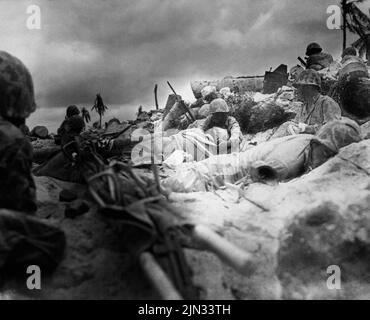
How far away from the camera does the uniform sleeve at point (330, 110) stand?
574 centimetres

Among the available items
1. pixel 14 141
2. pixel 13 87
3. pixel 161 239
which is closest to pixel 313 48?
pixel 13 87

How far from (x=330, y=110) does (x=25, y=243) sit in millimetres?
4918

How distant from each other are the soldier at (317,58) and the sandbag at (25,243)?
12.4 meters

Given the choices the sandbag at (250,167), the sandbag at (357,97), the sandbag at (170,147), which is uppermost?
the sandbag at (357,97)

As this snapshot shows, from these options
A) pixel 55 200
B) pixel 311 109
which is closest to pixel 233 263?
pixel 55 200

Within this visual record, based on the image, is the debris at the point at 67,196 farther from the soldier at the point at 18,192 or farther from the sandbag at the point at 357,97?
the sandbag at the point at 357,97

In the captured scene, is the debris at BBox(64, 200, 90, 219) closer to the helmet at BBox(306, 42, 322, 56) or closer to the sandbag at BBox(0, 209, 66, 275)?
the sandbag at BBox(0, 209, 66, 275)

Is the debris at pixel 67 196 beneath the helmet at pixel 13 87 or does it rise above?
beneath

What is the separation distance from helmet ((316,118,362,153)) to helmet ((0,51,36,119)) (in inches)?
135

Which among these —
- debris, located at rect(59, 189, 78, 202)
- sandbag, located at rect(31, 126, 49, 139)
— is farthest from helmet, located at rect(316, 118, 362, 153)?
sandbag, located at rect(31, 126, 49, 139)

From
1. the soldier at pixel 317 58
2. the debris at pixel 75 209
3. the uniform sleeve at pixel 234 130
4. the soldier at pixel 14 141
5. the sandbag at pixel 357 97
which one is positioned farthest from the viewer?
the soldier at pixel 317 58

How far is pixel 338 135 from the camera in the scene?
4.55m

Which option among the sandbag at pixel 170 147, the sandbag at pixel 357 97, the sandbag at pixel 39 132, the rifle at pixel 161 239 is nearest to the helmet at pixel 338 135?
the sandbag at pixel 357 97

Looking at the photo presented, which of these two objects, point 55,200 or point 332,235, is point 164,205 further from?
point 55,200
